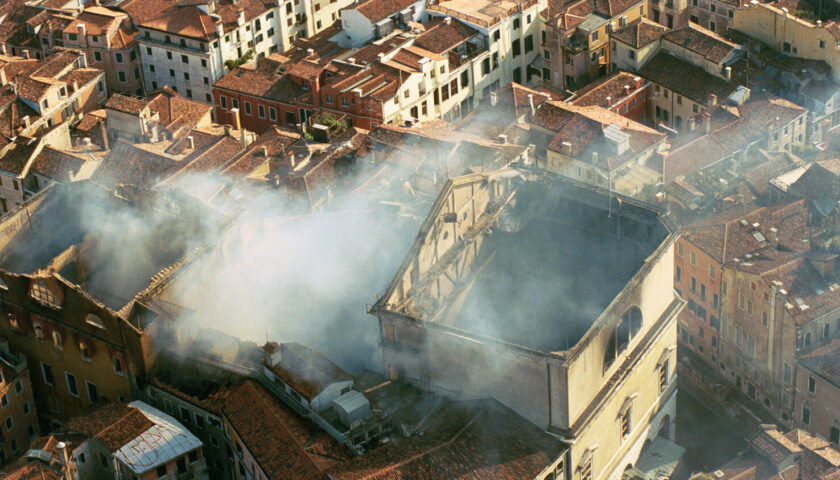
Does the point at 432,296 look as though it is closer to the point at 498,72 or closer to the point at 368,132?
the point at 368,132

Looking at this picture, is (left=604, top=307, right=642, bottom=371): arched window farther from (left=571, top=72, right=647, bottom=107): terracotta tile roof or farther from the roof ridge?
(left=571, top=72, right=647, bottom=107): terracotta tile roof

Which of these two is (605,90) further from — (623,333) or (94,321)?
(94,321)

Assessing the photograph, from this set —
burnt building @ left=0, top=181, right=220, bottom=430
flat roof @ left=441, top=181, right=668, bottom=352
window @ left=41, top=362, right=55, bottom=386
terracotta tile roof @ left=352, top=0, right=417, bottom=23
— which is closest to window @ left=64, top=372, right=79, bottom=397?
burnt building @ left=0, top=181, right=220, bottom=430

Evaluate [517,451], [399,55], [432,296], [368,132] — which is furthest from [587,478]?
[399,55]

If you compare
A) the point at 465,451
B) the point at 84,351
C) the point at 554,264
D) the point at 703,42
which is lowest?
the point at 84,351

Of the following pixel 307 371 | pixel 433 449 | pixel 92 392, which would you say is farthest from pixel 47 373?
pixel 433 449

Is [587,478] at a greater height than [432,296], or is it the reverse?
[432,296]
